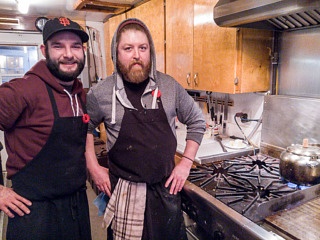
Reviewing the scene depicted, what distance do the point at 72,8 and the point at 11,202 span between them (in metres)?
2.58

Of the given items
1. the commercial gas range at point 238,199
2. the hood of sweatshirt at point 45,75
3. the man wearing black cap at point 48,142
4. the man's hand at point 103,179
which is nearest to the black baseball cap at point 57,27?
the man wearing black cap at point 48,142

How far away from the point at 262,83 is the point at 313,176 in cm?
69

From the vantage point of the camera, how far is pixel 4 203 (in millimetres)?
1033

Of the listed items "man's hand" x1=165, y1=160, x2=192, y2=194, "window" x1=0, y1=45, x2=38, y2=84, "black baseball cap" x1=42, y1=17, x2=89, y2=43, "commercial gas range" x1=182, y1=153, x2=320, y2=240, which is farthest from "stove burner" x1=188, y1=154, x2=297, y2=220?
"window" x1=0, y1=45, x2=38, y2=84

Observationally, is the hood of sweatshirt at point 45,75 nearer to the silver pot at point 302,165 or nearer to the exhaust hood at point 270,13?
the exhaust hood at point 270,13

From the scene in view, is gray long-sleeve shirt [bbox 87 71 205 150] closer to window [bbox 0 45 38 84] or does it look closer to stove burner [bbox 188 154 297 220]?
stove burner [bbox 188 154 297 220]

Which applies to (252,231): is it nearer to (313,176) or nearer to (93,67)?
(313,176)

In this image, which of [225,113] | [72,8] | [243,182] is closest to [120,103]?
[243,182]

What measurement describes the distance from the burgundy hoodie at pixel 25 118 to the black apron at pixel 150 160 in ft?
1.01

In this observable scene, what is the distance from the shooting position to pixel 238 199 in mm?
1089

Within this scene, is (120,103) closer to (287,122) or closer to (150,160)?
(150,160)

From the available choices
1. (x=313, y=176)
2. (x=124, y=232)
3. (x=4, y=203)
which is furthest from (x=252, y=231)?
(x=4, y=203)

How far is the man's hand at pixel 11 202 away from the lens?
104 cm

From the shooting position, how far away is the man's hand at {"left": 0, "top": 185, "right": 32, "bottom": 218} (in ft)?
3.40
